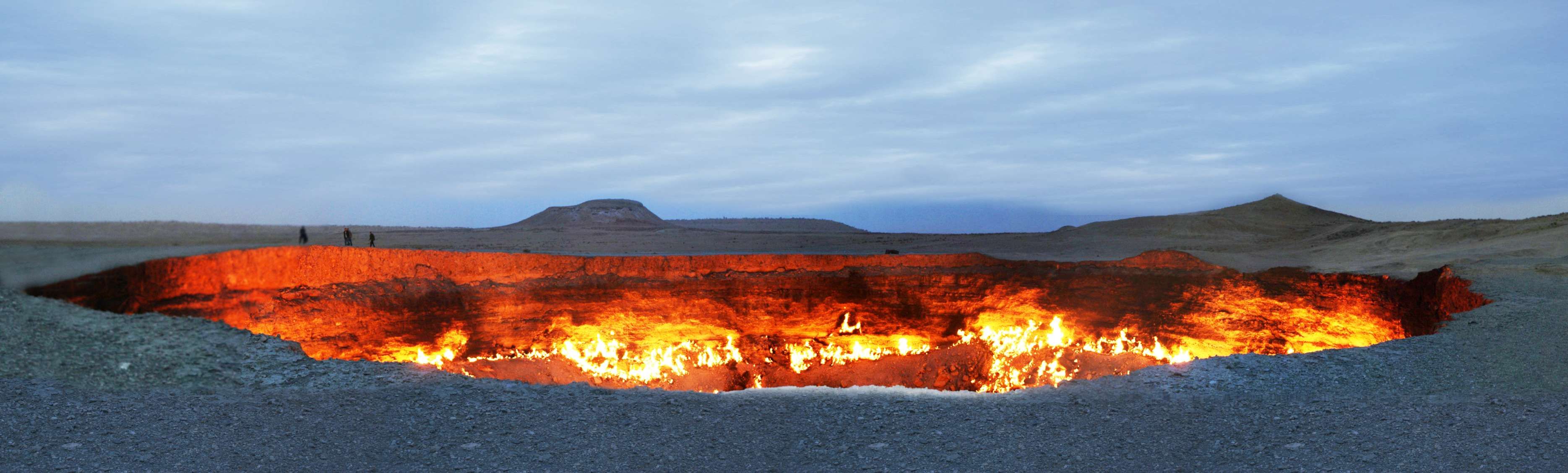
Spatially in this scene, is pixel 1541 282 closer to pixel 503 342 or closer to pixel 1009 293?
pixel 1009 293

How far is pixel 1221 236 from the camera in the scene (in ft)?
95.3

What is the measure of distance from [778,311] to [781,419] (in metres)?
10.2

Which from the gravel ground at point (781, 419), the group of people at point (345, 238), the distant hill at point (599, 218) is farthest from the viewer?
the distant hill at point (599, 218)

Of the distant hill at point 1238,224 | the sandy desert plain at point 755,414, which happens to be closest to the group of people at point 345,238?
the sandy desert plain at point 755,414

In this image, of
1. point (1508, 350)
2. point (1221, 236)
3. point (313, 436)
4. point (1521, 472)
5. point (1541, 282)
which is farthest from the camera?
point (1221, 236)

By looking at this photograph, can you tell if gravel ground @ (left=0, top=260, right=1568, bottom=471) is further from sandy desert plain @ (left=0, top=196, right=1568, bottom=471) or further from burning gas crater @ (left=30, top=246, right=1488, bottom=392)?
burning gas crater @ (left=30, top=246, right=1488, bottom=392)

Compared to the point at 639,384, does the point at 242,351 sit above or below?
above

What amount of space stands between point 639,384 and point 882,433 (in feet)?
29.3

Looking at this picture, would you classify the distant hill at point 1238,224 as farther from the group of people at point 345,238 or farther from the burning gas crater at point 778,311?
the group of people at point 345,238

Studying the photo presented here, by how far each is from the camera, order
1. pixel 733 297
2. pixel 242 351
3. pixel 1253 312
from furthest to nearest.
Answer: pixel 733 297 → pixel 1253 312 → pixel 242 351

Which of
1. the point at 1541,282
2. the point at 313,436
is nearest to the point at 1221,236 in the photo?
the point at 1541,282

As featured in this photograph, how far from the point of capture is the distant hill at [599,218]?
43.7m

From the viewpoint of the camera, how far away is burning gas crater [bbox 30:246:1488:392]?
11461 millimetres

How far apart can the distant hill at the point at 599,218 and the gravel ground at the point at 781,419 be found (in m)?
36.6
